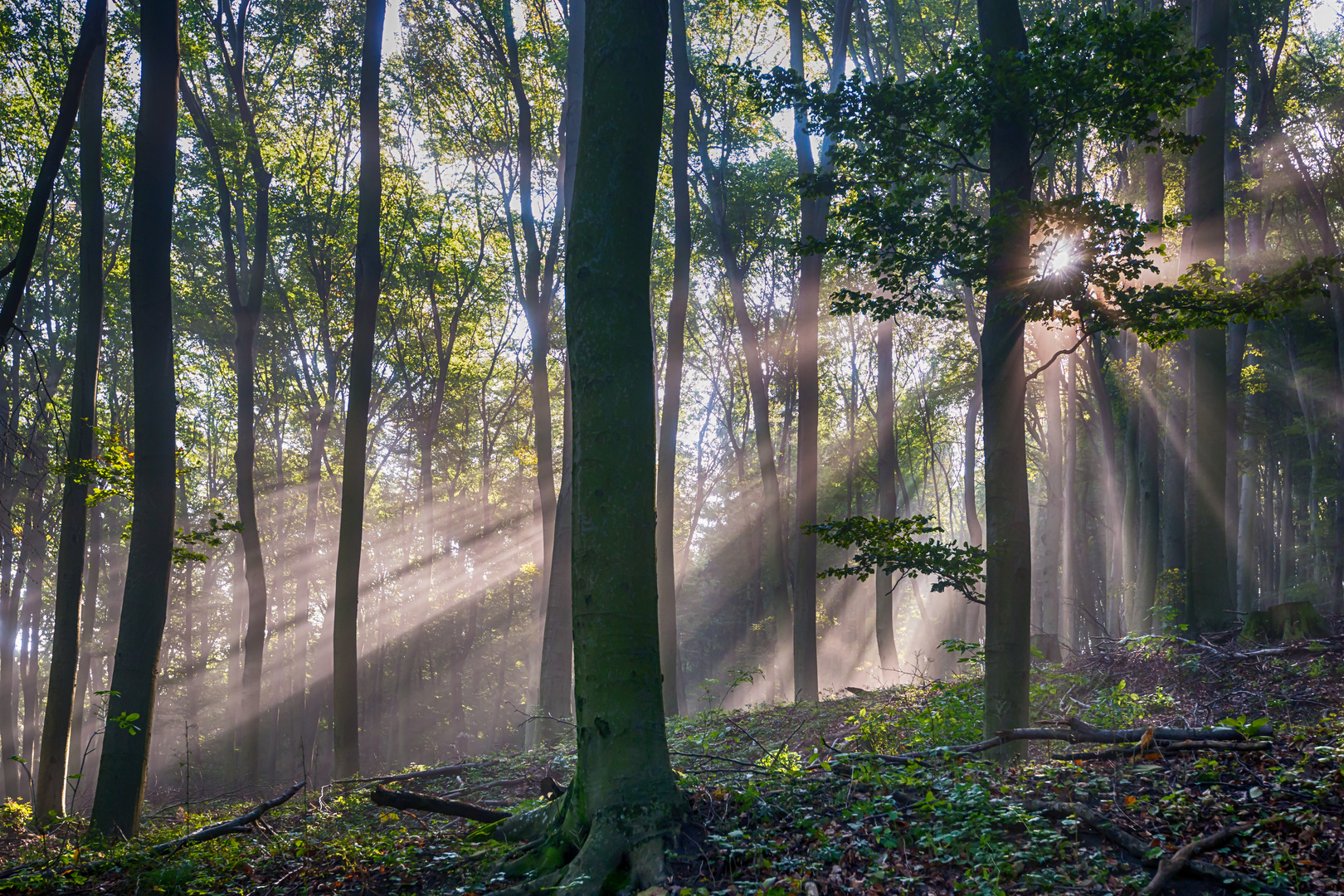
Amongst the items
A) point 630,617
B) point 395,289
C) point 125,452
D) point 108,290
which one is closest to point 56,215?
point 108,290

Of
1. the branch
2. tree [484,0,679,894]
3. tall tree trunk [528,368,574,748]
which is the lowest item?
tall tree trunk [528,368,574,748]

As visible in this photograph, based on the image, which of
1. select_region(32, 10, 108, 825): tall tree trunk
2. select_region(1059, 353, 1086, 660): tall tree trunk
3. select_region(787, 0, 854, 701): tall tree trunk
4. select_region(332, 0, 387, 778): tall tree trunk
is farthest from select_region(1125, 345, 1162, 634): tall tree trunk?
select_region(32, 10, 108, 825): tall tree trunk

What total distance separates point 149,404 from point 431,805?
5.64m

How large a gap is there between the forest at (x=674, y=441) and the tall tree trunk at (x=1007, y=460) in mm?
44

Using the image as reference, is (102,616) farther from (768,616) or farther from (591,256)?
(591,256)

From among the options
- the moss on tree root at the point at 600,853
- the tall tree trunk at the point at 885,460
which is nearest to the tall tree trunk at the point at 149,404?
the moss on tree root at the point at 600,853

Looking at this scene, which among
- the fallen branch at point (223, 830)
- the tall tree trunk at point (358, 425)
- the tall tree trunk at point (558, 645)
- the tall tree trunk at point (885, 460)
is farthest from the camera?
the tall tree trunk at point (885, 460)

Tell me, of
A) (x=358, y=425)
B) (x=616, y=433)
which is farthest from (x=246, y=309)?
(x=616, y=433)

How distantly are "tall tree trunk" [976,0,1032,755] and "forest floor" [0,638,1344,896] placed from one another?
0.63 meters

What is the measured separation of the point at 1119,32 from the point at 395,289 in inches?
859

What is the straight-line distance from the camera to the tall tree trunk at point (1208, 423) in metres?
9.96

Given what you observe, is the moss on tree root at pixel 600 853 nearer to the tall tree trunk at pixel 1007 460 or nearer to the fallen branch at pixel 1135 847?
the fallen branch at pixel 1135 847

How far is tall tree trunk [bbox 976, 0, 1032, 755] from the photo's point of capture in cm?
595

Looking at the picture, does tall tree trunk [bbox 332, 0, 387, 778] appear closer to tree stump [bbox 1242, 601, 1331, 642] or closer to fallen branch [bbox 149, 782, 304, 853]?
fallen branch [bbox 149, 782, 304, 853]
